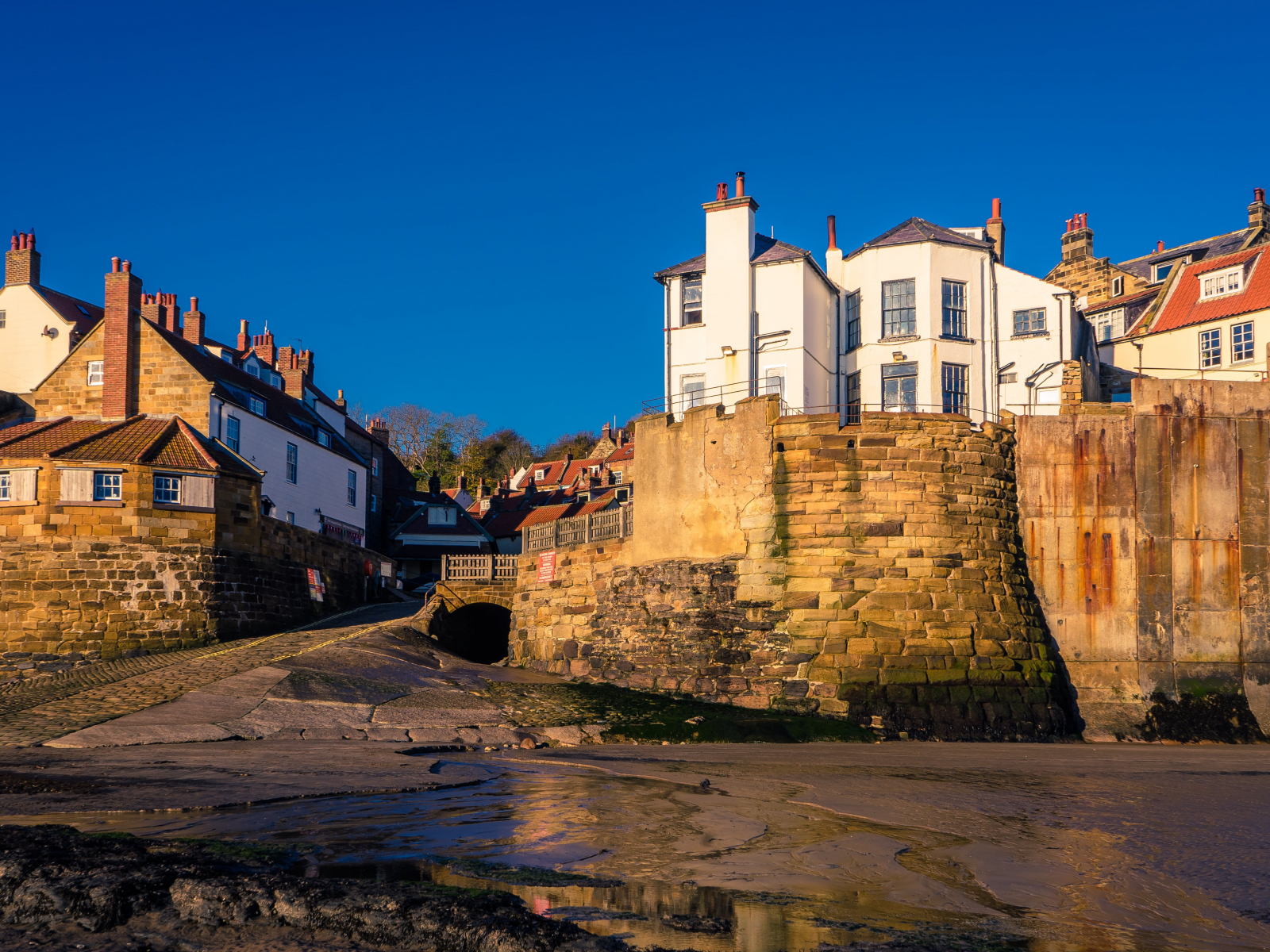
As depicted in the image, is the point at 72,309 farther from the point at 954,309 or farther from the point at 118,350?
the point at 954,309

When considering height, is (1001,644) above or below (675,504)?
below

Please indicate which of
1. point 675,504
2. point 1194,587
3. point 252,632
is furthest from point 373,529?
point 1194,587

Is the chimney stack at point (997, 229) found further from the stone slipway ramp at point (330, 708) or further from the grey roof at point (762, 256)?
the stone slipway ramp at point (330, 708)

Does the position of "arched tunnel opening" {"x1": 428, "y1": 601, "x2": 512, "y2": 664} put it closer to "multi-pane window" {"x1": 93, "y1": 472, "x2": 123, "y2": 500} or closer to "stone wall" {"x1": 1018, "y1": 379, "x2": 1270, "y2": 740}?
"multi-pane window" {"x1": 93, "y1": 472, "x2": 123, "y2": 500}

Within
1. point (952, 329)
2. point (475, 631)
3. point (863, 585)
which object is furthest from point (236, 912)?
point (475, 631)

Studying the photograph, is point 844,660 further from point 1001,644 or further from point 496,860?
point 496,860

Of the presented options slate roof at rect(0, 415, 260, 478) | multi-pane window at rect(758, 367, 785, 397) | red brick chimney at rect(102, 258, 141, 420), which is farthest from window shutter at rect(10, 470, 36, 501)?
multi-pane window at rect(758, 367, 785, 397)

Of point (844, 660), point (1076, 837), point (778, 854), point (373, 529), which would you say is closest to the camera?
point (778, 854)

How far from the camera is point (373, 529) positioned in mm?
52969

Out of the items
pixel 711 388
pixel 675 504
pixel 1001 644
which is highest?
pixel 711 388

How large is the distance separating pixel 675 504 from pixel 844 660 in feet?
18.7

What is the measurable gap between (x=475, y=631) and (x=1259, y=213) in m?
33.7

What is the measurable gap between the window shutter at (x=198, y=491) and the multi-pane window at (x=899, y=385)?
18.4m

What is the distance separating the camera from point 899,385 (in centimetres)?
3073
